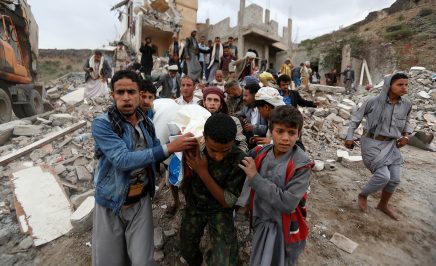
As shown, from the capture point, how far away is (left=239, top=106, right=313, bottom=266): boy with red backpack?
5.48 ft

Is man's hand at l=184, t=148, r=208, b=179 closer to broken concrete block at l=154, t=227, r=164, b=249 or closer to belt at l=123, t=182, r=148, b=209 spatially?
belt at l=123, t=182, r=148, b=209

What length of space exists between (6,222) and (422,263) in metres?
4.50

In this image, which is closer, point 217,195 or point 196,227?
point 217,195

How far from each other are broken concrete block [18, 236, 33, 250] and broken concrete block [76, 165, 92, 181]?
1254mm

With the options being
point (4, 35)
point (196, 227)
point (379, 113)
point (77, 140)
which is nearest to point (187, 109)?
point (196, 227)

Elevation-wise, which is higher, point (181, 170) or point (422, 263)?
point (181, 170)

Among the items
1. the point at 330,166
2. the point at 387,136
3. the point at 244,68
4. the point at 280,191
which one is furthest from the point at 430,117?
the point at 280,191

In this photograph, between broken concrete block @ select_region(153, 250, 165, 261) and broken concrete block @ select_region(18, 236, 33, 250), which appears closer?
broken concrete block @ select_region(153, 250, 165, 261)

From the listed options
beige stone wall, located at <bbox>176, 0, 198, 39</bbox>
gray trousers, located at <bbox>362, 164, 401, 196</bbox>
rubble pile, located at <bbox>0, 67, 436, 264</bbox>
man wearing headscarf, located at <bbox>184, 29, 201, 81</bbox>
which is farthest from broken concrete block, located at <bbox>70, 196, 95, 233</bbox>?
beige stone wall, located at <bbox>176, 0, 198, 39</bbox>

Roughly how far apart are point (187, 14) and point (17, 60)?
1922 cm

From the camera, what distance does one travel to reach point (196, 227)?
204 centimetres

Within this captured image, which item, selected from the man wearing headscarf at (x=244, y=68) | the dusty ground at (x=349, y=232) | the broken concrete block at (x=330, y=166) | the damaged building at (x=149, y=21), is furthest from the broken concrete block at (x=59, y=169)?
the damaged building at (x=149, y=21)

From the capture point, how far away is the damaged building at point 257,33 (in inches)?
794

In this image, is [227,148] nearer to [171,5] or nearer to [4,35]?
[4,35]
